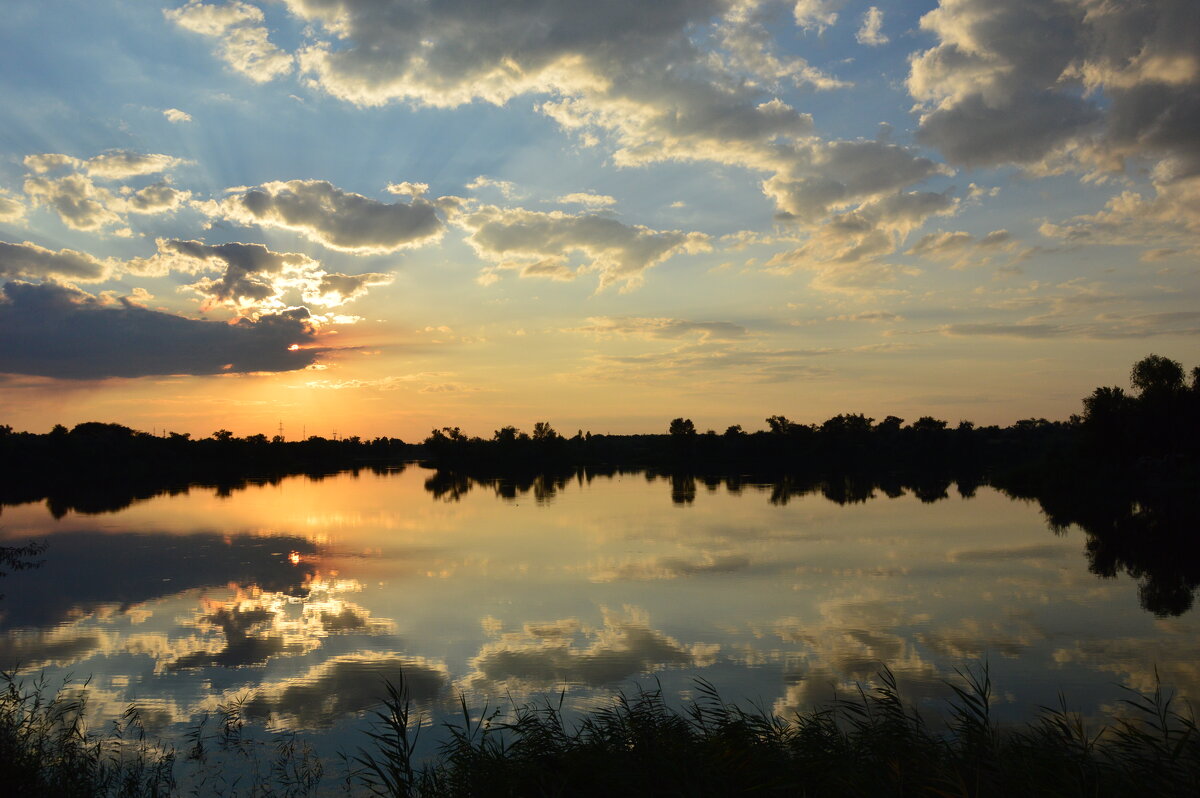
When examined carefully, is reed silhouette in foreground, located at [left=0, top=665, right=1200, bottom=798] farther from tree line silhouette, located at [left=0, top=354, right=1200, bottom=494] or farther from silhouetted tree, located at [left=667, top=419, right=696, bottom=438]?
silhouetted tree, located at [left=667, top=419, right=696, bottom=438]

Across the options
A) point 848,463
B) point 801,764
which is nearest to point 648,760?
point 801,764

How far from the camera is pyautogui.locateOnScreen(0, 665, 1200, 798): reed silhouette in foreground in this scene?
762cm

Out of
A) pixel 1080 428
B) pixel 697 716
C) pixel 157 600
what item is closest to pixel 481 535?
pixel 157 600

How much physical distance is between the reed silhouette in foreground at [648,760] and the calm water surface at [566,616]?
1220 mm

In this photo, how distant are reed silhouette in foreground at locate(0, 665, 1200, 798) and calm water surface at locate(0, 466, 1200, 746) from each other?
1220 mm

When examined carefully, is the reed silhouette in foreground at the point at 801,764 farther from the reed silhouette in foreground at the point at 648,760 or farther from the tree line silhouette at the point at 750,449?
the tree line silhouette at the point at 750,449

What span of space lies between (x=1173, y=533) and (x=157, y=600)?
155 ft

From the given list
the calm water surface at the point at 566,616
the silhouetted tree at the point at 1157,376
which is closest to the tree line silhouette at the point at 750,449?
the silhouetted tree at the point at 1157,376

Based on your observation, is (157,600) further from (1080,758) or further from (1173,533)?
(1173,533)

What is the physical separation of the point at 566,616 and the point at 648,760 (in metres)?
13.2

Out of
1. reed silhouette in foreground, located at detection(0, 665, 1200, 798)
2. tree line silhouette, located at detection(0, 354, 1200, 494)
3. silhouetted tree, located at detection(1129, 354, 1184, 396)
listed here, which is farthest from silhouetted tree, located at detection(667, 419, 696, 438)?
reed silhouette in foreground, located at detection(0, 665, 1200, 798)

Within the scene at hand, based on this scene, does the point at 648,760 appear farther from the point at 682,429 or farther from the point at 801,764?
the point at 682,429

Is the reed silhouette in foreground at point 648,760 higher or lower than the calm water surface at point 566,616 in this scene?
higher

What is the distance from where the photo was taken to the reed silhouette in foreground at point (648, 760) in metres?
7.62
